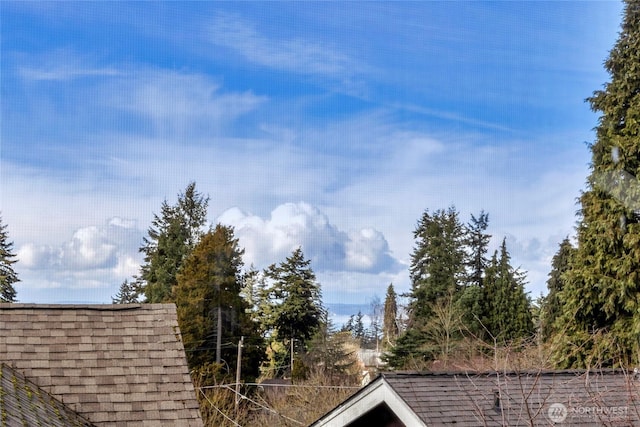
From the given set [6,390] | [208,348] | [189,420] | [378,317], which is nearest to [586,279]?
[189,420]

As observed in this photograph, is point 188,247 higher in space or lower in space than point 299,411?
higher

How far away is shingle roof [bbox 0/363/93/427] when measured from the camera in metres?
5.58

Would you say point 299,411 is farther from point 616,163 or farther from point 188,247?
point 188,247

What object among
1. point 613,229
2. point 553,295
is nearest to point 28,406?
point 613,229

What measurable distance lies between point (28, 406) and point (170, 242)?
3203 centimetres

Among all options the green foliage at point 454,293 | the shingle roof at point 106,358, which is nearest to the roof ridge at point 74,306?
the shingle roof at point 106,358

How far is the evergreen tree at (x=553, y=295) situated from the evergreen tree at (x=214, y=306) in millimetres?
13554

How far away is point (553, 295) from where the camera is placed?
3016cm

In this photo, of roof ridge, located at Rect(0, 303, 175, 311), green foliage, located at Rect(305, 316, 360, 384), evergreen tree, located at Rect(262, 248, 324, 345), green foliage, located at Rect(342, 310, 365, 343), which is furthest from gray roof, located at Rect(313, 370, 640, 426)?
green foliage, located at Rect(342, 310, 365, 343)

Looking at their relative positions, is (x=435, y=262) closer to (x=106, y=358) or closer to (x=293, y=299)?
(x=293, y=299)

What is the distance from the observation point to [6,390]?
21.6ft

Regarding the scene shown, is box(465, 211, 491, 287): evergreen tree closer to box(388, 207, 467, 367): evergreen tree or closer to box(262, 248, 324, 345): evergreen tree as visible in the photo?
box(388, 207, 467, 367): evergreen tree

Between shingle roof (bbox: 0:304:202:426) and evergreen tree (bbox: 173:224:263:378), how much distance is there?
21220mm

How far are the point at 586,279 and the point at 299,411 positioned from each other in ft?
35.2
